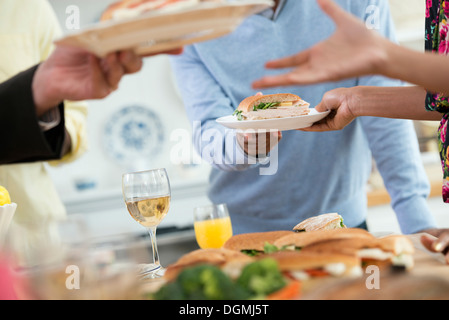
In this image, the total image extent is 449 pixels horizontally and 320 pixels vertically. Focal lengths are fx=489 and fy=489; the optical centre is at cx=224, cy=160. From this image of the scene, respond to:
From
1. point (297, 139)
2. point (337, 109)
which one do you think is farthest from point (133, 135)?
point (337, 109)

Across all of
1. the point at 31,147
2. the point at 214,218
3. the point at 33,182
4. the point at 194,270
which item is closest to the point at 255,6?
the point at 194,270

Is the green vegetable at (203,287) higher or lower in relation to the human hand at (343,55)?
lower

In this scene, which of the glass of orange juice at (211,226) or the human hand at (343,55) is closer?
the human hand at (343,55)

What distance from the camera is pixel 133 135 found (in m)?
4.27

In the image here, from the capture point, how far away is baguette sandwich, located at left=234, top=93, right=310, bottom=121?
4.62 ft

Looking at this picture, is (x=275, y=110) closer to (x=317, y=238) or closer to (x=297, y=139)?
(x=297, y=139)

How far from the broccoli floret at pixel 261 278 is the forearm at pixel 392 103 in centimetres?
83

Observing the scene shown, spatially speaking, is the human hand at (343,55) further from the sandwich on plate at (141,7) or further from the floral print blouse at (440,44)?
the floral print blouse at (440,44)

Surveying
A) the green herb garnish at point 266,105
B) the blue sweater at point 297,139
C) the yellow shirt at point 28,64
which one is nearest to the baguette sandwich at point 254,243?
the green herb garnish at point 266,105

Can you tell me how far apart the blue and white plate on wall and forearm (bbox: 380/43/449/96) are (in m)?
3.62

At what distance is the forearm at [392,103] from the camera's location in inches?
49.1

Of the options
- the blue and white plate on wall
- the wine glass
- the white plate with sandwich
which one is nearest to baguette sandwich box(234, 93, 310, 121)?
the white plate with sandwich

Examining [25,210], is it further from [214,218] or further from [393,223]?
[393,223]

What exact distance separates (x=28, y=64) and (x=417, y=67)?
160cm
